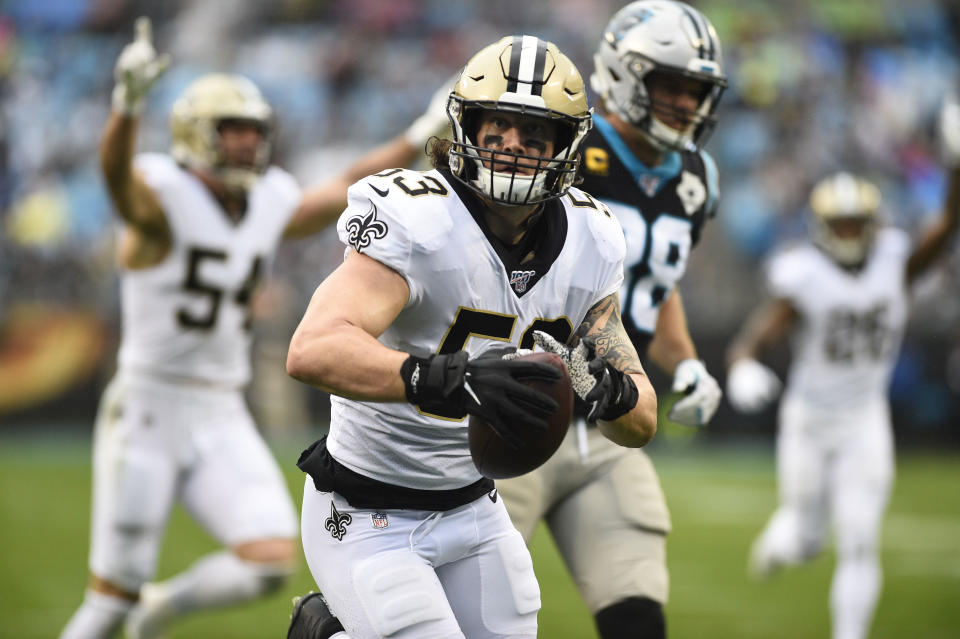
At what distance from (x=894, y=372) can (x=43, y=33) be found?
996cm

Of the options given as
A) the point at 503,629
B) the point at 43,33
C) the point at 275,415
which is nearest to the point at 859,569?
the point at 503,629

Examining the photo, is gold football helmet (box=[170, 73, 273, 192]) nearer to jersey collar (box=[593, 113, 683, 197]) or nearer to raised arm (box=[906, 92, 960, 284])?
jersey collar (box=[593, 113, 683, 197])

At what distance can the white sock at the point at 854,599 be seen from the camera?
18.2ft

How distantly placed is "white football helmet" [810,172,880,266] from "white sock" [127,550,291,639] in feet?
11.6

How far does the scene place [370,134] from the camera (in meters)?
13.9

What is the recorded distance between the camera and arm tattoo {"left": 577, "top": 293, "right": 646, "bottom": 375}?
2.78 m

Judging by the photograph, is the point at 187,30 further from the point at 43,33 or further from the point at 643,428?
the point at 643,428

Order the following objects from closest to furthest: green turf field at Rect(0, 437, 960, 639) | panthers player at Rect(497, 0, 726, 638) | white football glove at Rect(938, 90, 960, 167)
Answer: panthers player at Rect(497, 0, 726, 638) < green turf field at Rect(0, 437, 960, 639) < white football glove at Rect(938, 90, 960, 167)

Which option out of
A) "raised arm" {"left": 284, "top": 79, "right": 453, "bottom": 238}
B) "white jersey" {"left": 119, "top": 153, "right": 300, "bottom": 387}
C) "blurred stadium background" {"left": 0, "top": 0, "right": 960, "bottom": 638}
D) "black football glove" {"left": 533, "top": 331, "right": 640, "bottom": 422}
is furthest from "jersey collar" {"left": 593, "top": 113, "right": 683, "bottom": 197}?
"blurred stadium background" {"left": 0, "top": 0, "right": 960, "bottom": 638}

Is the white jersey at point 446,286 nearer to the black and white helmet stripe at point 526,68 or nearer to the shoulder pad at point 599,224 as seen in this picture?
the shoulder pad at point 599,224

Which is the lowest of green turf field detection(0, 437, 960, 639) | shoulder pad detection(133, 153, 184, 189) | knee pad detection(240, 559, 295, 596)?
green turf field detection(0, 437, 960, 639)

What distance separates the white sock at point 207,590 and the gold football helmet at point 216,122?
4.80ft

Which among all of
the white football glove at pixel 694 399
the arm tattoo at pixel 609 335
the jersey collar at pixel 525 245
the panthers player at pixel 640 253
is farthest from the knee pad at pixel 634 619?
the jersey collar at pixel 525 245

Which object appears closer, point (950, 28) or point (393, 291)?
point (393, 291)
